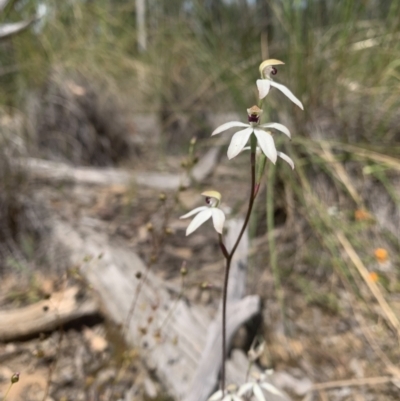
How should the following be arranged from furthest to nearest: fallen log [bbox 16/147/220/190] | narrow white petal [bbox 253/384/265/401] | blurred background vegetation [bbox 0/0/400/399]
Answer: fallen log [bbox 16/147/220/190]
blurred background vegetation [bbox 0/0/400/399]
narrow white petal [bbox 253/384/265/401]

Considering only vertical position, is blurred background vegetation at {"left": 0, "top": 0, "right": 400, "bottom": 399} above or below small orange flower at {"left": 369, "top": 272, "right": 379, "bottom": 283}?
above

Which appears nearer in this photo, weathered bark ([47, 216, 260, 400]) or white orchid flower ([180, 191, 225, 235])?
white orchid flower ([180, 191, 225, 235])

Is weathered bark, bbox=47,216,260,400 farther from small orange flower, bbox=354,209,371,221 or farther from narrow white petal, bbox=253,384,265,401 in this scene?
small orange flower, bbox=354,209,371,221

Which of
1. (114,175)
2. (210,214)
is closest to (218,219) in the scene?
(210,214)

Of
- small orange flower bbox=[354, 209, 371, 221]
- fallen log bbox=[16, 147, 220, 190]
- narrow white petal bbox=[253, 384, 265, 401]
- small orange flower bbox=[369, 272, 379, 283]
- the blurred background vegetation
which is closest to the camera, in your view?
narrow white petal bbox=[253, 384, 265, 401]

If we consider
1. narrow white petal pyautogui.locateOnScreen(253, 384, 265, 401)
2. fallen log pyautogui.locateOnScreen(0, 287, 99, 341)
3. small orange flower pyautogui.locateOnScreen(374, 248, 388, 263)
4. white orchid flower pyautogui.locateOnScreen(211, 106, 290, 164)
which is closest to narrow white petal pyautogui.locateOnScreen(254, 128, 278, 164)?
white orchid flower pyautogui.locateOnScreen(211, 106, 290, 164)

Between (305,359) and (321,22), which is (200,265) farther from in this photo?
(321,22)

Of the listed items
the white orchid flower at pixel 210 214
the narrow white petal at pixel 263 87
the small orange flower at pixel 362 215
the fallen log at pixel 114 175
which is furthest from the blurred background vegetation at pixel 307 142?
the narrow white petal at pixel 263 87

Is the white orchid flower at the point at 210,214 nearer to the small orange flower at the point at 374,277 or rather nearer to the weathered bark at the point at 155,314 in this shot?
the weathered bark at the point at 155,314

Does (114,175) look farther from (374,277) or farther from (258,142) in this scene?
(258,142)
